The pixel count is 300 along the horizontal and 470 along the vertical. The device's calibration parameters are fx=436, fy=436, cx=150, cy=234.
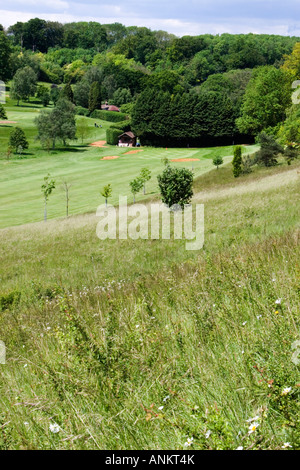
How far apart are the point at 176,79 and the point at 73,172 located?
6291cm

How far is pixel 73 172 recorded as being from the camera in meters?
51.1

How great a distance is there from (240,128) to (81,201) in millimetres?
38742

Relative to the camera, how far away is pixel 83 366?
2.93 metres

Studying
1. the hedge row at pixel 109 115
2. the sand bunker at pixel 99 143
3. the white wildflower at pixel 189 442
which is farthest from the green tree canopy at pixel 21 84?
the white wildflower at pixel 189 442

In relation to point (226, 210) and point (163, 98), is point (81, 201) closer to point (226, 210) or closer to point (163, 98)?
point (226, 210)

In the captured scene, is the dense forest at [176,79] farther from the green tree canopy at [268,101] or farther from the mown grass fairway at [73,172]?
the mown grass fairway at [73,172]

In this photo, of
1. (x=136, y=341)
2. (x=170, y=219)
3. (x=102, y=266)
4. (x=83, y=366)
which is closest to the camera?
(x=83, y=366)

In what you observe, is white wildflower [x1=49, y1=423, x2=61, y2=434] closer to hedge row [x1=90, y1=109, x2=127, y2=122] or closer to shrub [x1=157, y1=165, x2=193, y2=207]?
shrub [x1=157, y1=165, x2=193, y2=207]

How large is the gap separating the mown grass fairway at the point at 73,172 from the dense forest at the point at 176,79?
356 inches

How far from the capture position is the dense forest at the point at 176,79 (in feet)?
214

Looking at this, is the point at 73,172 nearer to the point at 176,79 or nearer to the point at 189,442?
the point at 189,442

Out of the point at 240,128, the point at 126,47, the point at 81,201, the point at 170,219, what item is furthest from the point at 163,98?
the point at 126,47

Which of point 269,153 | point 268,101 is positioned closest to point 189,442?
point 269,153

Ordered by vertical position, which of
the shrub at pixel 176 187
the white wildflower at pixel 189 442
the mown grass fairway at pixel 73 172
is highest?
the white wildflower at pixel 189 442
